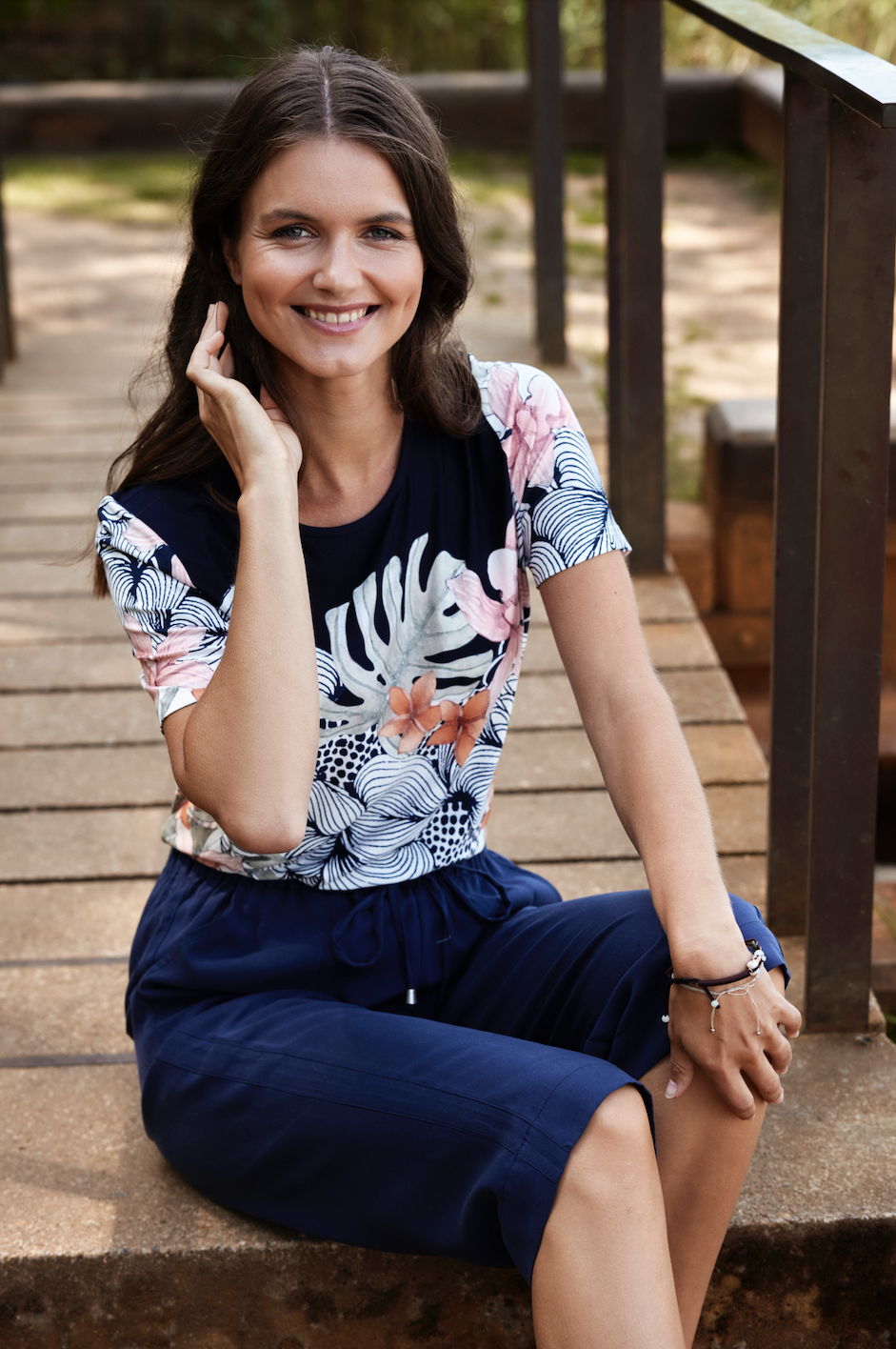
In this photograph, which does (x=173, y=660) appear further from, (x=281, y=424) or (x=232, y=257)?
(x=232, y=257)

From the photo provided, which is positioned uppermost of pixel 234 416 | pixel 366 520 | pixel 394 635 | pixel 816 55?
pixel 816 55

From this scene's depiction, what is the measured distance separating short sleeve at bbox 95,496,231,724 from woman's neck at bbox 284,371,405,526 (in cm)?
16

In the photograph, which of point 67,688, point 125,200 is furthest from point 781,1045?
point 125,200

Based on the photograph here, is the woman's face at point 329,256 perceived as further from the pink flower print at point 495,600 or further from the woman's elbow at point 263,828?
the woman's elbow at point 263,828

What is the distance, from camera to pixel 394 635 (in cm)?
150

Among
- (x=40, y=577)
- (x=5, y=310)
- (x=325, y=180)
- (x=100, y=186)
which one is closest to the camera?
(x=325, y=180)

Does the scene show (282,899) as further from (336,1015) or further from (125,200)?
(125,200)

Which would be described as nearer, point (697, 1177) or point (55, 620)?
point (697, 1177)

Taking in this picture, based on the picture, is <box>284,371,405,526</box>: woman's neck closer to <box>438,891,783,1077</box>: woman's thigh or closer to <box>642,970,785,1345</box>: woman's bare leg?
<box>438,891,783,1077</box>: woman's thigh

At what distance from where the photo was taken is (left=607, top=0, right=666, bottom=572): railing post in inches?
105

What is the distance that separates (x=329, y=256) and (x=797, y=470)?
0.67 metres

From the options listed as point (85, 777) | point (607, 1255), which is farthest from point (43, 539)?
point (607, 1255)

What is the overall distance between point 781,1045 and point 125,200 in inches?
216

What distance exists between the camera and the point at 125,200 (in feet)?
19.6
